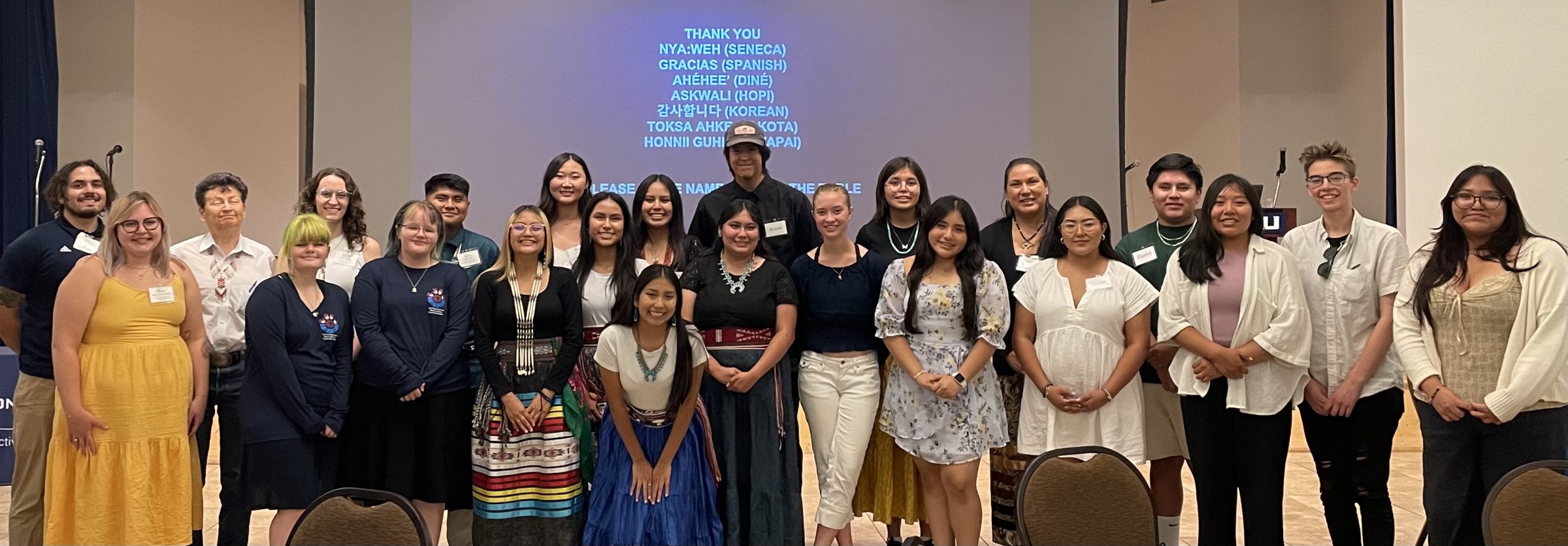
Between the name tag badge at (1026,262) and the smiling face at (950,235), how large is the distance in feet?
1.12

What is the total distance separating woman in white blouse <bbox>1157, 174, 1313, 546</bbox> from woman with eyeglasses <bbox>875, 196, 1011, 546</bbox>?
0.58m

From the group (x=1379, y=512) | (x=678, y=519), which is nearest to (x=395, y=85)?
(x=678, y=519)

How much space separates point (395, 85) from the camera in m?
5.80

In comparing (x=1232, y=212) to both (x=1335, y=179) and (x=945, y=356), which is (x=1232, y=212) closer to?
(x=1335, y=179)

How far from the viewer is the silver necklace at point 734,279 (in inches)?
134

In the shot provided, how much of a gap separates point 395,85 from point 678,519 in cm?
362

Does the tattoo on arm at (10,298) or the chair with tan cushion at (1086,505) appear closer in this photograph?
the chair with tan cushion at (1086,505)

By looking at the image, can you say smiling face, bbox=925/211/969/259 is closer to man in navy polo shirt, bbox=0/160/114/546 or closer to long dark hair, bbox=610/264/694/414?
long dark hair, bbox=610/264/694/414

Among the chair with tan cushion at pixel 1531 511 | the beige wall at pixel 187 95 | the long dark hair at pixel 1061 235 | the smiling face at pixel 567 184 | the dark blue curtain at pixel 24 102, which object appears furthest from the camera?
the beige wall at pixel 187 95


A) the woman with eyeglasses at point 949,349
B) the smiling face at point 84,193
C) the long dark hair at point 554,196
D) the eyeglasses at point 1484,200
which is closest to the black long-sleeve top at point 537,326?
the long dark hair at point 554,196

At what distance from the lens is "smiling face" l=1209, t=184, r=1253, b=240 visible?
3.24 meters

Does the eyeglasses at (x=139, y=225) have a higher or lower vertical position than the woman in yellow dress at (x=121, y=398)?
higher

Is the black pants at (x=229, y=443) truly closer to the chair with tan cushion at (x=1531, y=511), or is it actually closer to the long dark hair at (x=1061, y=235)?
the long dark hair at (x=1061, y=235)

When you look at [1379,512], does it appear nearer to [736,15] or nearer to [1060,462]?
[1060,462]
